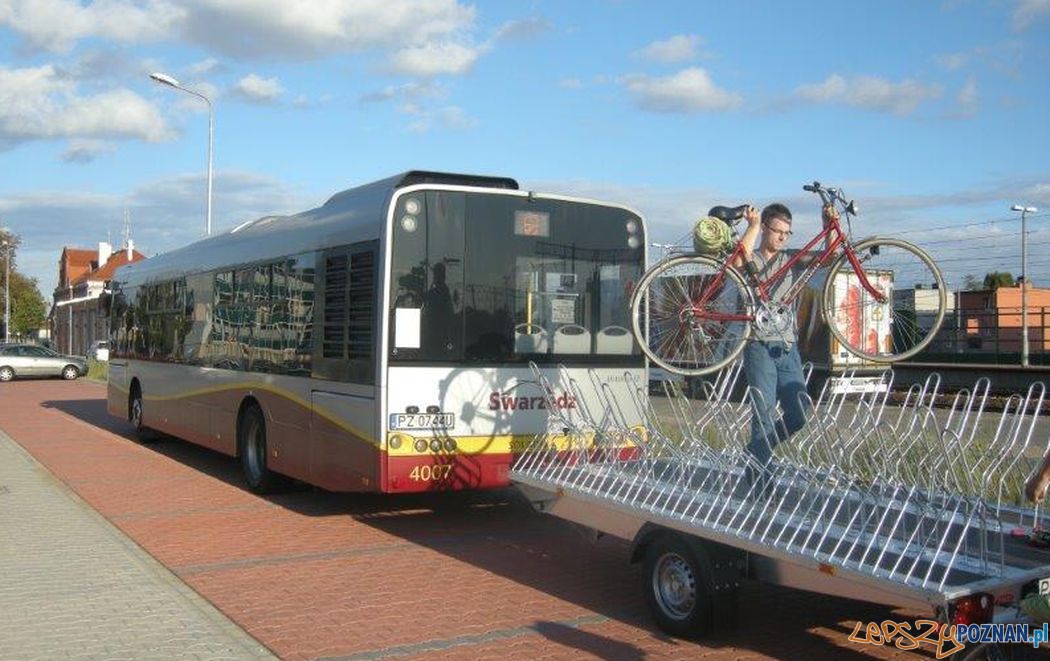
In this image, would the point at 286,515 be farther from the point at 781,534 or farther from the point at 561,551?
the point at 781,534

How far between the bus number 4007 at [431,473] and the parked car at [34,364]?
36.9 m

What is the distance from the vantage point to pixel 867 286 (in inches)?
291

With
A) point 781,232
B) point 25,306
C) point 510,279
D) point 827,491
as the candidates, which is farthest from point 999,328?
point 25,306

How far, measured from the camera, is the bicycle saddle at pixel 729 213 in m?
7.25

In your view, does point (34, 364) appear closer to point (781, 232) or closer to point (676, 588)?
point (781, 232)

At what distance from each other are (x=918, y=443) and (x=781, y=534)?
182cm

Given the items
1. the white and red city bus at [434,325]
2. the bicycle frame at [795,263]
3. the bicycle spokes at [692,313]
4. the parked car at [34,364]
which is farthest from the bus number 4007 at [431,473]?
the parked car at [34,364]

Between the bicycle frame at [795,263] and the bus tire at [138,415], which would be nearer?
the bicycle frame at [795,263]

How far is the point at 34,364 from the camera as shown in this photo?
40531 millimetres

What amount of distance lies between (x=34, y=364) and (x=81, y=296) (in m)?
41.8

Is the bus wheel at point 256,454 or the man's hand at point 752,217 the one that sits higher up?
the man's hand at point 752,217

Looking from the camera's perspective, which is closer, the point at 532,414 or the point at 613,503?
the point at 613,503

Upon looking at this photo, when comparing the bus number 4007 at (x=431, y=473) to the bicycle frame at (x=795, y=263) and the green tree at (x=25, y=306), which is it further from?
the green tree at (x=25, y=306)

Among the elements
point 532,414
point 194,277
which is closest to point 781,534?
point 532,414
